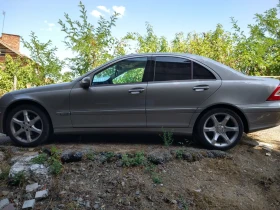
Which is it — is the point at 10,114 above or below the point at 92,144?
above

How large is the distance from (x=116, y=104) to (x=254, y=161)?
7.58ft

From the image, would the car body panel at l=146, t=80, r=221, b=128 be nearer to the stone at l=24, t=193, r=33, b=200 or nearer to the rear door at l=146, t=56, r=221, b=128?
the rear door at l=146, t=56, r=221, b=128

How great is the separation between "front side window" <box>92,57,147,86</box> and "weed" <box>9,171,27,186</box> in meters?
1.74

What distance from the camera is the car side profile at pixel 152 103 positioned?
4375 mm

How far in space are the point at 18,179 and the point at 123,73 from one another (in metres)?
2.18

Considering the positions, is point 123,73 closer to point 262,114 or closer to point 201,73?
point 201,73

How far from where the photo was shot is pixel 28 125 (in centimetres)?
459

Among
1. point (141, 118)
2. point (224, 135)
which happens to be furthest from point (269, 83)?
point (141, 118)

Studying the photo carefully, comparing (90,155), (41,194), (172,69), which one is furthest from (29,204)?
(172,69)

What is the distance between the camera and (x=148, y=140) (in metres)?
4.97

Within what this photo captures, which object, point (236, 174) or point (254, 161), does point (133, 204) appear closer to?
point (236, 174)

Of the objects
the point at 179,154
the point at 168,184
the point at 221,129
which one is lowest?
the point at 168,184

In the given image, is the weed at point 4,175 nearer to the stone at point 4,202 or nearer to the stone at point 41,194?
the stone at point 4,202

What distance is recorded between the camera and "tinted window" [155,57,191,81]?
4508mm
